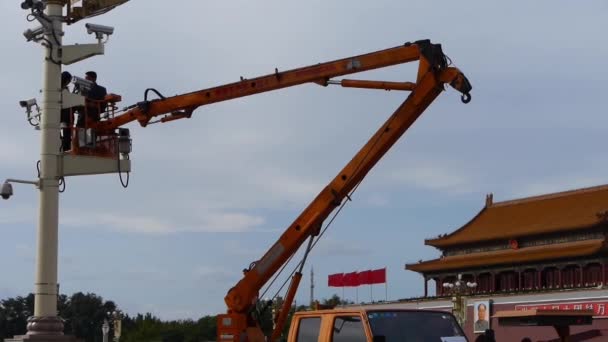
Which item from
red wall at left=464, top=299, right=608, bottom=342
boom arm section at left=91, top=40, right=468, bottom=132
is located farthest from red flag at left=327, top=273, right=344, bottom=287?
boom arm section at left=91, top=40, right=468, bottom=132

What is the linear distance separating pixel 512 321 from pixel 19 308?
3075 inches

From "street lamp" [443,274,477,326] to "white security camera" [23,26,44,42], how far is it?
34.5 m

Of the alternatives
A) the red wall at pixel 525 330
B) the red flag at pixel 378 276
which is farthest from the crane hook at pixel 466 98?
the red flag at pixel 378 276

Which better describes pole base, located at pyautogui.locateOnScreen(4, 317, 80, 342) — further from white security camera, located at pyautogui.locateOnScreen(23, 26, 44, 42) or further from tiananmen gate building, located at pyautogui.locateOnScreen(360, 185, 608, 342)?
tiananmen gate building, located at pyautogui.locateOnScreen(360, 185, 608, 342)

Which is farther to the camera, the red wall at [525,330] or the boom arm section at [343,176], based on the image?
the red wall at [525,330]

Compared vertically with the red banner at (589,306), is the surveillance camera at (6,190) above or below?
above

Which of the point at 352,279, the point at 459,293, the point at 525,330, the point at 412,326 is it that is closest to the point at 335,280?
the point at 352,279

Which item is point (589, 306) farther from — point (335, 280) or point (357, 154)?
point (357, 154)

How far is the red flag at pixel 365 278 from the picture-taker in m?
56.2

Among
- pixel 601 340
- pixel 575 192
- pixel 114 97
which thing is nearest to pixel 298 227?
pixel 114 97

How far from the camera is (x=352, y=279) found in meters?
57.0

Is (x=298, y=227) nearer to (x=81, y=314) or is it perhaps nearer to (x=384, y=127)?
(x=384, y=127)

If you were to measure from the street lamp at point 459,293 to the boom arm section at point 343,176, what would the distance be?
3101 cm

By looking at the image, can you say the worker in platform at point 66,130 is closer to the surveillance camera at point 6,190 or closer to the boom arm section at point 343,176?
the surveillance camera at point 6,190
